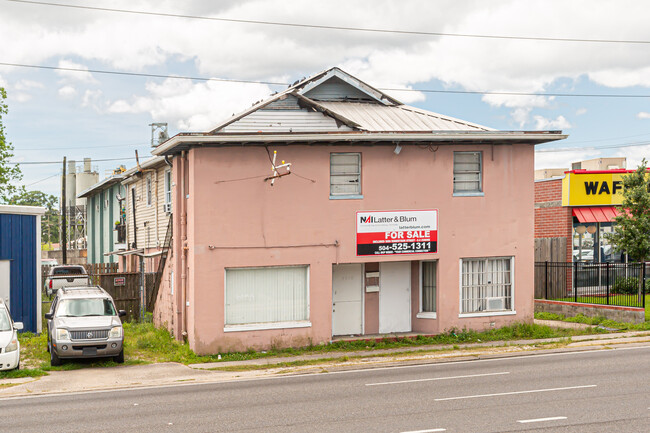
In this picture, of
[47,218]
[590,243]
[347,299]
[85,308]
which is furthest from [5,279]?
[47,218]

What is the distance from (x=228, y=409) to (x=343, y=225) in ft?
28.5

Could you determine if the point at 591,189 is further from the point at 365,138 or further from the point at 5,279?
the point at 5,279

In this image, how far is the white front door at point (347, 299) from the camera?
21203mm

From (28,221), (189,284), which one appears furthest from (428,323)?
(28,221)

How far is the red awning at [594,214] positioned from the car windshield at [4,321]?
23157 mm

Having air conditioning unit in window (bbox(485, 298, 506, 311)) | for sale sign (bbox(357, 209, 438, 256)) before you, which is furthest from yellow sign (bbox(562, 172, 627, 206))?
for sale sign (bbox(357, 209, 438, 256))

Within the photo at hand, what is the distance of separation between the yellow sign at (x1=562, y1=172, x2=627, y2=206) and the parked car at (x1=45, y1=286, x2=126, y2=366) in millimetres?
20260

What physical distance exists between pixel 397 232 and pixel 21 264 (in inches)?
475

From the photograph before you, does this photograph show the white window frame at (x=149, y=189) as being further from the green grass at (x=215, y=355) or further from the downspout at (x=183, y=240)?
the downspout at (x=183, y=240)

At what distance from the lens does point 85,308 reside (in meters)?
18.9

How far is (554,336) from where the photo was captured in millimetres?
21734

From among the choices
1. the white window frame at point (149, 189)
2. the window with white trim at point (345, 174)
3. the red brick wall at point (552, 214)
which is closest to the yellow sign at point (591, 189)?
the red brick wall at point (552, 214)

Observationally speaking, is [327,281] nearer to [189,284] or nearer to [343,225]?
[343,225]

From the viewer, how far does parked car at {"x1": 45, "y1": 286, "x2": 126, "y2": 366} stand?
1753 cm
